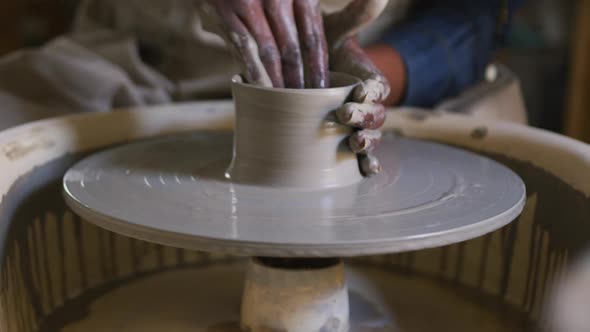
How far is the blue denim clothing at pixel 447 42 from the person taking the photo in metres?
1.84

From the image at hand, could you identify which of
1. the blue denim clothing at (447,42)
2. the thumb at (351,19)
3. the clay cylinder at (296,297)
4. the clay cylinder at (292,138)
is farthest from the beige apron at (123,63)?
the clay cylinder at (296,297)

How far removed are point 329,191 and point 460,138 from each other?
0.50m

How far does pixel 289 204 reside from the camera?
1.06 meters

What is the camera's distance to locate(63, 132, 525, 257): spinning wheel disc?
93 centimetres

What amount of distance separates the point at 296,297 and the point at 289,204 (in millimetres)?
162

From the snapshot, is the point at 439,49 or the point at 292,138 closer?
the point at 292,138

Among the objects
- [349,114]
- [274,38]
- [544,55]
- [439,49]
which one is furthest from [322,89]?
[544,55]

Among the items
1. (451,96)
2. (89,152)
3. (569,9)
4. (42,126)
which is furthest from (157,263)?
(569,9)

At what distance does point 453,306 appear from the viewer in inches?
55.3

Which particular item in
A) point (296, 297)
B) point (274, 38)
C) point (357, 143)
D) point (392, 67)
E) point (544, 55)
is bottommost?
point (544, 55)

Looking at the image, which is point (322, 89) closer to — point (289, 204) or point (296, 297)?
point (289, 204)

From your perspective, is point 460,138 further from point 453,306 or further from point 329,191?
point 329,191

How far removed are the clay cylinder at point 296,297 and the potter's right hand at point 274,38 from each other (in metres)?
0.31

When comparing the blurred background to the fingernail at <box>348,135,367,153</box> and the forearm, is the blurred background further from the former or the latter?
the fingernail at <box>348,135,367,153</box>
